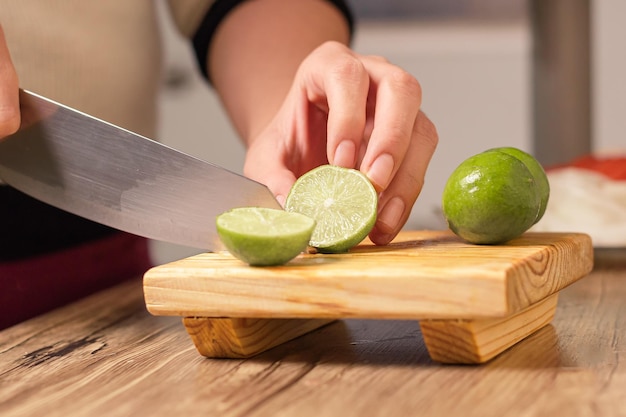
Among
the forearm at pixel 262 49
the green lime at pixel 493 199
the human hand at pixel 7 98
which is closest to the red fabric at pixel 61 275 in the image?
the forearm at pixel 262 49

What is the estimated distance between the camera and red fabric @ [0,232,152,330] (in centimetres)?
164

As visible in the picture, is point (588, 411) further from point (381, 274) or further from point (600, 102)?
point (600, 102)

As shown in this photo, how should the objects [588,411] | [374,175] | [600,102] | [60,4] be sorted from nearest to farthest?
[588,411] < [374,175] < [60,4] < [600,102]

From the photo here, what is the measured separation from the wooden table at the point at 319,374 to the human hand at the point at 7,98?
12.5 inches

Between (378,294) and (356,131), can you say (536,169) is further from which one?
(378,294)

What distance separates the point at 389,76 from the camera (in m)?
1.42

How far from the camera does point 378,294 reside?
105cm

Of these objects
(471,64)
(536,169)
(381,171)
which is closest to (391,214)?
(381,171)

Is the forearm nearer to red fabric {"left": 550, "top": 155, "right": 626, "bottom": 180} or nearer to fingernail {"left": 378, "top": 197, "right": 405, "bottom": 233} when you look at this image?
fingernail {"left": 378, "top": 197, "right": 405, "bottom": 233}

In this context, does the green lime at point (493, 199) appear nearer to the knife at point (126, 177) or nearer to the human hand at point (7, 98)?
the knife at point (126, 177)

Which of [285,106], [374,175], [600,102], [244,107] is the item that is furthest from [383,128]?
[600,102]

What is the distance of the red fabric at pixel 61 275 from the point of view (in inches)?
64.7

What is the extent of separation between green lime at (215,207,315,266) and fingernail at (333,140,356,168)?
8.0 inches

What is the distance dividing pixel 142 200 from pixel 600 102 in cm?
365
